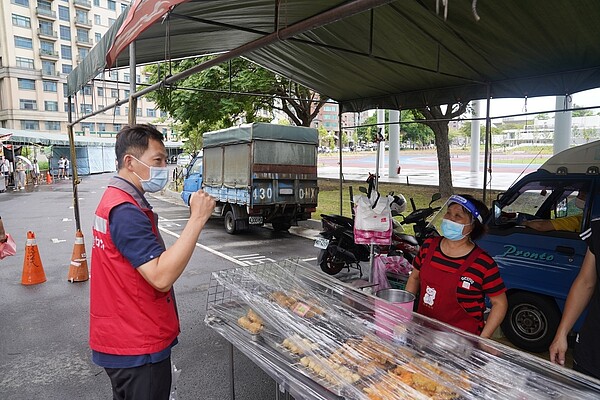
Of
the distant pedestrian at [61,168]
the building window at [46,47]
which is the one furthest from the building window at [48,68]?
the distant pedestrian at [61,168]

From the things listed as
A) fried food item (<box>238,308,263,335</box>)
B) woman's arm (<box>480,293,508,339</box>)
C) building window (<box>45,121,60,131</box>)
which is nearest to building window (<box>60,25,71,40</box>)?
building window (<box>45,121,60,131</box>)

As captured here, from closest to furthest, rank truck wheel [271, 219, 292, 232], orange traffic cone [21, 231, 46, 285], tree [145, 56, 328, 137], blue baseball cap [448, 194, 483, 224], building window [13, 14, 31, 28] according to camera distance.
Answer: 1. blue baseball cap [448, 194, 483, 224]
2. orange traffic cone [21, 231, 46, 285]
3. truck wheel [271, 219, 292, 232]
4. tree [145, 56, 328, 137]
5. building window [13, 14, 31, 28]

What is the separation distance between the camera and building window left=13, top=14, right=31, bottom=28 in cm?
5306

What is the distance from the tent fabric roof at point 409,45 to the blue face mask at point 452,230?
174 cm

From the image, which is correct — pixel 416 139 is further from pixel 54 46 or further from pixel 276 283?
pixel 276 283

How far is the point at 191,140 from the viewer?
92.8ft

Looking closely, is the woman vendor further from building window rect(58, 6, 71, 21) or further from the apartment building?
building window rect(58, 6, 71, 21)

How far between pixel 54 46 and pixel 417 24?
66728 mm

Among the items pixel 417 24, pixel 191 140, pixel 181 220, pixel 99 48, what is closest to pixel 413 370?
pixel 417 24

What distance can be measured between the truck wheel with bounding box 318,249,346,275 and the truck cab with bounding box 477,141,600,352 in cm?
249

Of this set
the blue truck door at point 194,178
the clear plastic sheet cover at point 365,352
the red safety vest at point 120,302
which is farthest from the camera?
the blue truck door at point 194,178

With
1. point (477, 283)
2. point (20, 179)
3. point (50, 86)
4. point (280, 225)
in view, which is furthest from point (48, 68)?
point (477, 283)

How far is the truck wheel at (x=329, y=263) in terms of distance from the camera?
656 centimetres

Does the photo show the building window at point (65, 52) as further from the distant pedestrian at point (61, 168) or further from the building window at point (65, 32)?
the distant pedestrian at point (61, 168)
